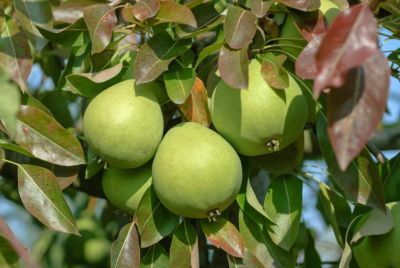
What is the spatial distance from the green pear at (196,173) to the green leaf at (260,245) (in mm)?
117

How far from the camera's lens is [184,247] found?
1.55 meters

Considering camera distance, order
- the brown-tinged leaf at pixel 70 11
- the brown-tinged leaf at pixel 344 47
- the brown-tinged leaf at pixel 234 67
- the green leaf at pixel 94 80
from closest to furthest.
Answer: the brown-tinged leaf at pixel 344 47 < the brown-tinged leaf at pixel 234 67 < the green leaf at pixel 94 80 < the brown-tinged leaf at pixel 70 11

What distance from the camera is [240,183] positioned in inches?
59.1

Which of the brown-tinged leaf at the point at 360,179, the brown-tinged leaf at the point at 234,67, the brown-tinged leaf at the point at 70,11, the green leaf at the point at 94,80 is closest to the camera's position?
the brown-tinged leaf at the point at 234,67

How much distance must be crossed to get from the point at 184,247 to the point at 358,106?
2.02ft

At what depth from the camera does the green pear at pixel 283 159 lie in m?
1.64

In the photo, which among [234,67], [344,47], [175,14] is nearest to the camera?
[344,47]

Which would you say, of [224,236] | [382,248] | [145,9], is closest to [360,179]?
[382,248]

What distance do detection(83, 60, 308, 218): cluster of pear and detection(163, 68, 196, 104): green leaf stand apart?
0.05 metres

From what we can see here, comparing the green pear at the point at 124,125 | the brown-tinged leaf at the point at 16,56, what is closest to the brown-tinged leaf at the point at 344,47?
the green pear at the point at 124,125

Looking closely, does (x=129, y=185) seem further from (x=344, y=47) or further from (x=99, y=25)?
(x=344, y=47)

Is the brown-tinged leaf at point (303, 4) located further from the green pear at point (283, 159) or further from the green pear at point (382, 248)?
the green pear at point (382, 248)

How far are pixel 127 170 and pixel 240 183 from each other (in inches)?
9.6

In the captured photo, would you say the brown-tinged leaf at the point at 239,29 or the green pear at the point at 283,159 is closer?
the brown-tinged leaf at the point at 239,29
